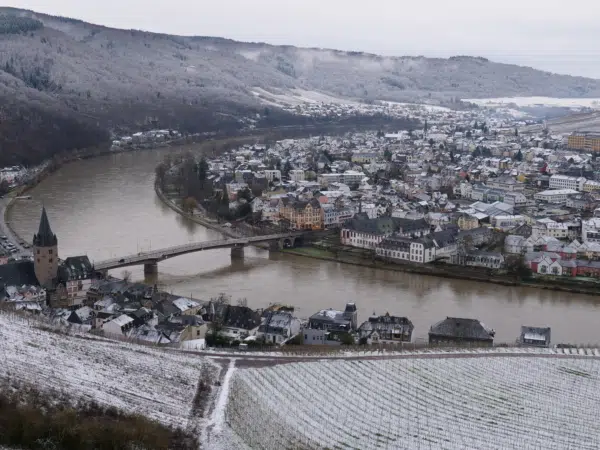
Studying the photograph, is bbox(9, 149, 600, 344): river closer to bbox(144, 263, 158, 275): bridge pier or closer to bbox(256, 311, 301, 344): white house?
bbox(144, 263, 158, 275): bridge pier

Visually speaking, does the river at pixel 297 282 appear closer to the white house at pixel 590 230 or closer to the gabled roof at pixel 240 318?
the gabled roof at pixel 240 318

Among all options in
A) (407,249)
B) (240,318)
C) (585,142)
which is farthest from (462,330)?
(585,142)

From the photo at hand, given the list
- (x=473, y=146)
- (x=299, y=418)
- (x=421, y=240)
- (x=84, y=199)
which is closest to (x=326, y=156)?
(x=473, y=146)

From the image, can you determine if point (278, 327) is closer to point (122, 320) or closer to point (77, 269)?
point (122, 320)

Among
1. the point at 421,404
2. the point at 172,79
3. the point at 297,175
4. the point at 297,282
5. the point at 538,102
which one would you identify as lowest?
the point at 297,282

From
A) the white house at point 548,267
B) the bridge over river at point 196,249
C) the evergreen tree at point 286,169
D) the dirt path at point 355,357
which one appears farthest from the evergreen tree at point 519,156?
the dirt path at point 355,357

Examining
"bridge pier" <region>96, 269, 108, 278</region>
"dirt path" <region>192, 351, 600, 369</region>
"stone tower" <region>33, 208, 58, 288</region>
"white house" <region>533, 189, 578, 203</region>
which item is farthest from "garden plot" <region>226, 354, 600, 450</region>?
"white house" <region>533, 189, 578, 203</region>
